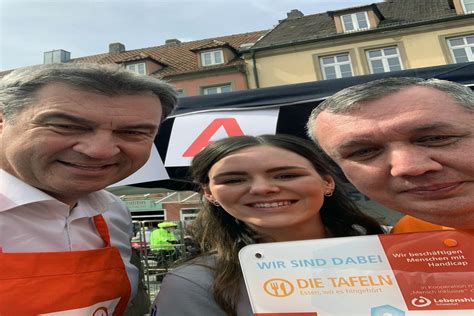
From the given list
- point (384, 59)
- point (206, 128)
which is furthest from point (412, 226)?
point (384, 59)

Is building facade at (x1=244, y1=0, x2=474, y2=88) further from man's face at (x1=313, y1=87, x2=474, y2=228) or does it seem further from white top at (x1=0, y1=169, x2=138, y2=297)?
man's face at (x1=313, y1=87, x2=474, y2=228)

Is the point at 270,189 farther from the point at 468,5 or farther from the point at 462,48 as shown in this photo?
the point at 468,5

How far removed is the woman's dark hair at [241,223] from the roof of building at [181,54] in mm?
13092

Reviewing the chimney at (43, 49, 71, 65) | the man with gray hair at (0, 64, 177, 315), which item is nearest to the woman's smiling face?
the man with gray hair at (0, 64, 177, 315)

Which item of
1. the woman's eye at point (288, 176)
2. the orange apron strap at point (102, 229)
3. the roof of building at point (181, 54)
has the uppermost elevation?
the roof of building at point (181, 54)

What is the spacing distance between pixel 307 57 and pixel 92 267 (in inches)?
515

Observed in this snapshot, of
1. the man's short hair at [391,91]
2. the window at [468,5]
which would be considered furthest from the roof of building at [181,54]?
the man's short hair at [391,91]

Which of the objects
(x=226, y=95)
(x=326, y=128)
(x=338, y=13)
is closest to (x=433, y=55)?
(x=338, y=13)

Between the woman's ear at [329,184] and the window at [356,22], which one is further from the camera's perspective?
the window at [356,22]

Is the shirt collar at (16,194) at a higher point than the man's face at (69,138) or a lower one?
lower

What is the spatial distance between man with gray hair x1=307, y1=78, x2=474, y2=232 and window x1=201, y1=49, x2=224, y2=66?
1436cm

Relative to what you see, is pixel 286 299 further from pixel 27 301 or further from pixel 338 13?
pixel 338 13

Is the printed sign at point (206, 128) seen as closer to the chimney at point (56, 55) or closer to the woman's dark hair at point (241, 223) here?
the woman's dark hair at point (241, 223)

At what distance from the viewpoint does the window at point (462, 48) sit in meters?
12.1
